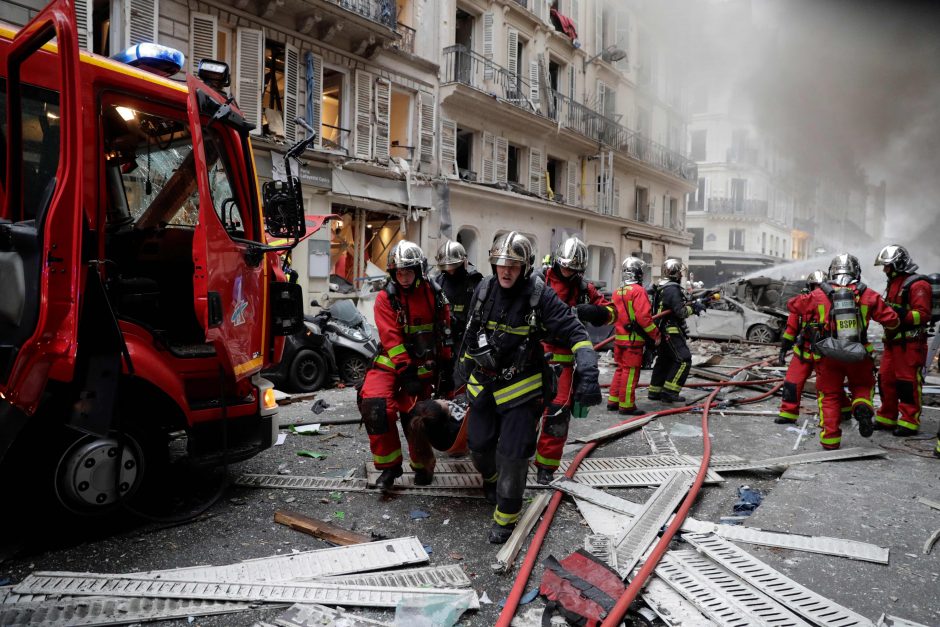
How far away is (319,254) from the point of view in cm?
1230

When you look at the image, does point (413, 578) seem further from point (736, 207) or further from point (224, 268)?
point (736, 207)

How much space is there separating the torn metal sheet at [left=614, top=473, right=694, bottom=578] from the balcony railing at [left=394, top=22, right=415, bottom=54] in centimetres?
1280

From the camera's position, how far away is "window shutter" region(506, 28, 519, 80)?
697 inches

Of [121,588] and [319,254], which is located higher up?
[319,254]

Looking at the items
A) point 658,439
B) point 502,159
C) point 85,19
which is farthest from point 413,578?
point 502,159

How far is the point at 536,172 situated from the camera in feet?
61.6

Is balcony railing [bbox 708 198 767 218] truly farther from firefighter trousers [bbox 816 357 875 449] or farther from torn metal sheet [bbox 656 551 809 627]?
torn metal sheet [bbox 656 551 809 627]

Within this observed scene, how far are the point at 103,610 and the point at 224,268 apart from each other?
177 centimetres

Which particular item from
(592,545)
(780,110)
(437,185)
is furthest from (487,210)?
(592,545)

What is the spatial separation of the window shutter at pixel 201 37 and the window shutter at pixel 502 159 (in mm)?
8293

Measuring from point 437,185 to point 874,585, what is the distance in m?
13.2

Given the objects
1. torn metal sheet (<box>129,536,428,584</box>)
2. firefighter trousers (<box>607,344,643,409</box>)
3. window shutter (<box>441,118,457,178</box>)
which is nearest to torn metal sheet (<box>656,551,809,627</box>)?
torn metal sheet (<box>129,536,428,584</box>)

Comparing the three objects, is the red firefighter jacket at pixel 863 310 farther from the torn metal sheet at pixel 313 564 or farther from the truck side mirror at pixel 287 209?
the truck side mirror at pixel 287 209

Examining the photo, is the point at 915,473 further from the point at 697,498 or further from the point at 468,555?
the point at 468,555
